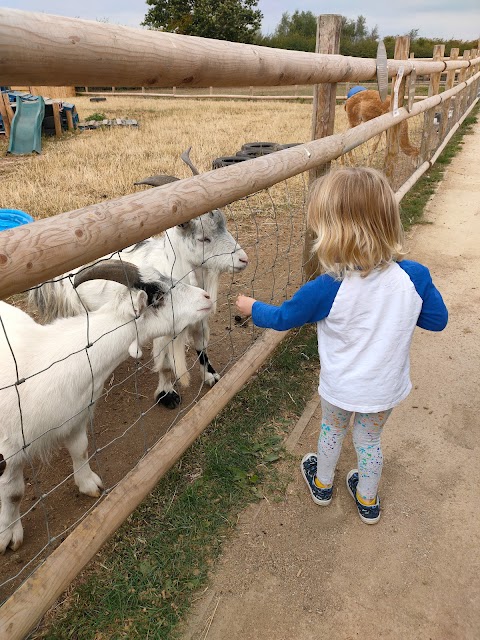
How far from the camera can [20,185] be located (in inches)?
313

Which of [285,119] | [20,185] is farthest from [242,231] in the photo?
[285,119]

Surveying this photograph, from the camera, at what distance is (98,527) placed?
1858 millimetres

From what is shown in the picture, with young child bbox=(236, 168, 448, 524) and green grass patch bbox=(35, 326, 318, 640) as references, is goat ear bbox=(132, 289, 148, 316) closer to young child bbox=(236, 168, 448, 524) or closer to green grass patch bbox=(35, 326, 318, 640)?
young child bbox=(236, 168, 448, 524)

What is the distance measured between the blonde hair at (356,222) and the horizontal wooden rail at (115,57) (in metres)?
0.63

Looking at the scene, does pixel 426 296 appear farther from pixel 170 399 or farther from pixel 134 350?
pixel 170 399

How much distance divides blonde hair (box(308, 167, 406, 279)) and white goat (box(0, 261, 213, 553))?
82 cm

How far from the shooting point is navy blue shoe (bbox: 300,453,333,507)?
7.79 ft

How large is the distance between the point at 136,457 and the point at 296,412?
98cm

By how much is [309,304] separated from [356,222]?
1.12 ft

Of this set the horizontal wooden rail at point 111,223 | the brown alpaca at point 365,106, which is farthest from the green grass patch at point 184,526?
the brown alpaca at point 365,106

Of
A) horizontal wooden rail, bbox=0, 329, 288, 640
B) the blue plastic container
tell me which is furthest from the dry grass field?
horizontal wooden rail, bbox=0, 329, 288, 640

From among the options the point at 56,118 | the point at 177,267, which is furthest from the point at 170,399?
the point at 56,118

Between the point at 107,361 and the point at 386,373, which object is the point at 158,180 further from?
the point at 386,373

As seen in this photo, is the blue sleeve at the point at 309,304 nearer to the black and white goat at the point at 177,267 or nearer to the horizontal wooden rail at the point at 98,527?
the horizontal wooden rail at the point at 98,527
